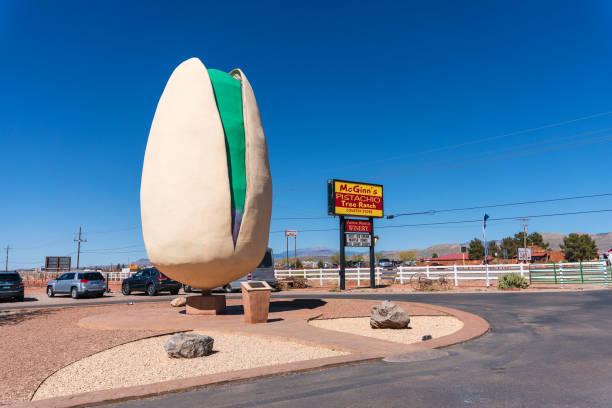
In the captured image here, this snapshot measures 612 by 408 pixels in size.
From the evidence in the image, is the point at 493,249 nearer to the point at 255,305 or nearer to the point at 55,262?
the point at 55,262

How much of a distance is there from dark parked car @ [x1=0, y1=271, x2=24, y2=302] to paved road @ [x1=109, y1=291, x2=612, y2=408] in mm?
23675

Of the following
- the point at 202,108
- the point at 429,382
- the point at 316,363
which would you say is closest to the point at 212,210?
the point at 202,108

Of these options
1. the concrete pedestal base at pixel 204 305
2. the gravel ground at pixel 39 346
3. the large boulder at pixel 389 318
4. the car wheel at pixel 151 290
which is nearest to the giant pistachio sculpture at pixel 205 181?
the concrete pedestal base at pixel 204 305

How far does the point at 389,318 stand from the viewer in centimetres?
1082

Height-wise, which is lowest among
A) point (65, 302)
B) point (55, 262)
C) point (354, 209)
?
point (65, 302)

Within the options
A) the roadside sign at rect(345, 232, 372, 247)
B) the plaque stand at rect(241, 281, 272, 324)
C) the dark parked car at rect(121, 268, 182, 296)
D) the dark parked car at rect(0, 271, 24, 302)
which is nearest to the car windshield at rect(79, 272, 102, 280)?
the dark parked car at rect(121, 268, 182, 296)

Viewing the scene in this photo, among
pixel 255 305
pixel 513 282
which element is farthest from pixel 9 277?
pixel 513 282

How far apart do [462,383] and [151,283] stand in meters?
24.9

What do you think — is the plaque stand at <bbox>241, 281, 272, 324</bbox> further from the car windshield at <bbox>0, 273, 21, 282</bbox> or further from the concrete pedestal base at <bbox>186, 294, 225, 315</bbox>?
the car windshield at <bbox>0, 273, 21, 282</bbox>

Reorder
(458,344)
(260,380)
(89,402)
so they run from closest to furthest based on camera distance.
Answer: (89,402), (260,380), (458,344)

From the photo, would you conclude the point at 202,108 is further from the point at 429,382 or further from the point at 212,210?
the point at 429,382

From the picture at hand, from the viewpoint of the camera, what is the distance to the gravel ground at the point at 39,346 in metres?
6.38

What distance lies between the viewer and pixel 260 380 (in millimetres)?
6285

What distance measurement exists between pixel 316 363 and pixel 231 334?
3.65m
